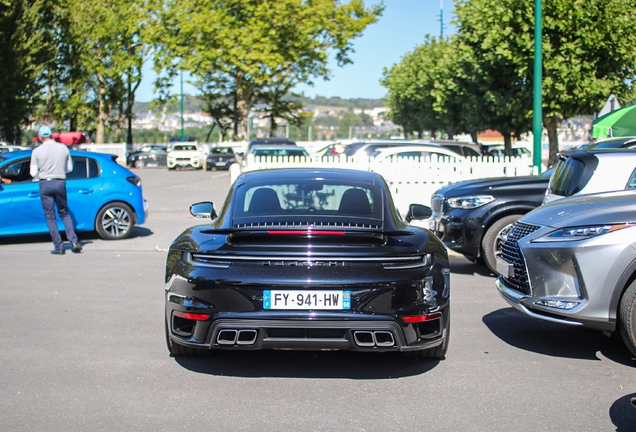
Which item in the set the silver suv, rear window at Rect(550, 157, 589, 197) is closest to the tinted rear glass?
rear window at Rect(550, 157, 589, 197)

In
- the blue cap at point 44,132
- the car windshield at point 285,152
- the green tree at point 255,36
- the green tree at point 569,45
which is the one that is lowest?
the car windshield at point 285,152

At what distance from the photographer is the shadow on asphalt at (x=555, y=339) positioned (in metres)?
6.16

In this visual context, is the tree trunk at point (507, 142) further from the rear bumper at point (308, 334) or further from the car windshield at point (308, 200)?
the rear bumper at point (308, 334)

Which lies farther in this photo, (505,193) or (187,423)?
(505,193)

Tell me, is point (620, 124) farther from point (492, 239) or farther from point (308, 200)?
point (308, 200)

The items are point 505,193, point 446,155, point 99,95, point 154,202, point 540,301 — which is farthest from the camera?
point 99,95

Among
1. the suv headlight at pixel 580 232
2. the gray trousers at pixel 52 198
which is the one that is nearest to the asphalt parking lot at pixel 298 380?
the suv headlight at pixel 580 232

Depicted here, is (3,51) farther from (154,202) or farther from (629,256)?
(629,256)

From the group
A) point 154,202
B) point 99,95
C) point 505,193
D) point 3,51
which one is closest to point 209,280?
point 505,193

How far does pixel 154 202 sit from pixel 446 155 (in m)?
7.55

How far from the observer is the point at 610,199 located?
20.1 ft

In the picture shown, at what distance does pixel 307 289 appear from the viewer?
501cm

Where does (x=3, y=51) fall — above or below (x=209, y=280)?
above

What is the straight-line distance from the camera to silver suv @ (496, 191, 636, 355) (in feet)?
18.4
